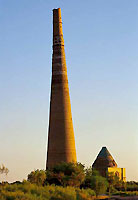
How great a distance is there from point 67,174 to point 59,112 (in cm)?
789

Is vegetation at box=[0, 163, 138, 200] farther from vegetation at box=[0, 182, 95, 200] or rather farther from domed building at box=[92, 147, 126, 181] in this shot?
domed building at box=[92, 147, 126, 181]

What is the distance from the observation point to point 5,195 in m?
25.9

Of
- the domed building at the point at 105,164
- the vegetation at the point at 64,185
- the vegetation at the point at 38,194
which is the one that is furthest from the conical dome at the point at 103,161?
the vegetation at the point at 38,194

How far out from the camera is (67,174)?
1645 inches

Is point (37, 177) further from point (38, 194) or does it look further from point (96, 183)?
point (38, 194)

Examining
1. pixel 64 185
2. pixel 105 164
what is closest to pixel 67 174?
pixel 64 185

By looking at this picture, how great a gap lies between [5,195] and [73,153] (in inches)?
827

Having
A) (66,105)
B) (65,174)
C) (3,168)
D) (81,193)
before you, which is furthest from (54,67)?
(81,193)

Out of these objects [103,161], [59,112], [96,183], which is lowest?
[96,183]

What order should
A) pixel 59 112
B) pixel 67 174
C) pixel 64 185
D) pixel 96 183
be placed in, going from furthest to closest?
pixel 59 112, pixel 67 174, pixel 64 185, pixel 96 183

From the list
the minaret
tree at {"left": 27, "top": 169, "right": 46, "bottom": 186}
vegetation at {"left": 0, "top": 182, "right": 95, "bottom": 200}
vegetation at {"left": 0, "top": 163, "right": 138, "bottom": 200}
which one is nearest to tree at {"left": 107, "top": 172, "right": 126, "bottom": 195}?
vegetation at {"left": 0, "top": 163, "right": 138, "bottom": 200}

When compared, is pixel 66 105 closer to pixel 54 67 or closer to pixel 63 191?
pixel 54 67

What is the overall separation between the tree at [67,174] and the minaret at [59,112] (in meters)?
2.25

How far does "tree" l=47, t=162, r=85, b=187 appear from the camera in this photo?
39.0 metres
